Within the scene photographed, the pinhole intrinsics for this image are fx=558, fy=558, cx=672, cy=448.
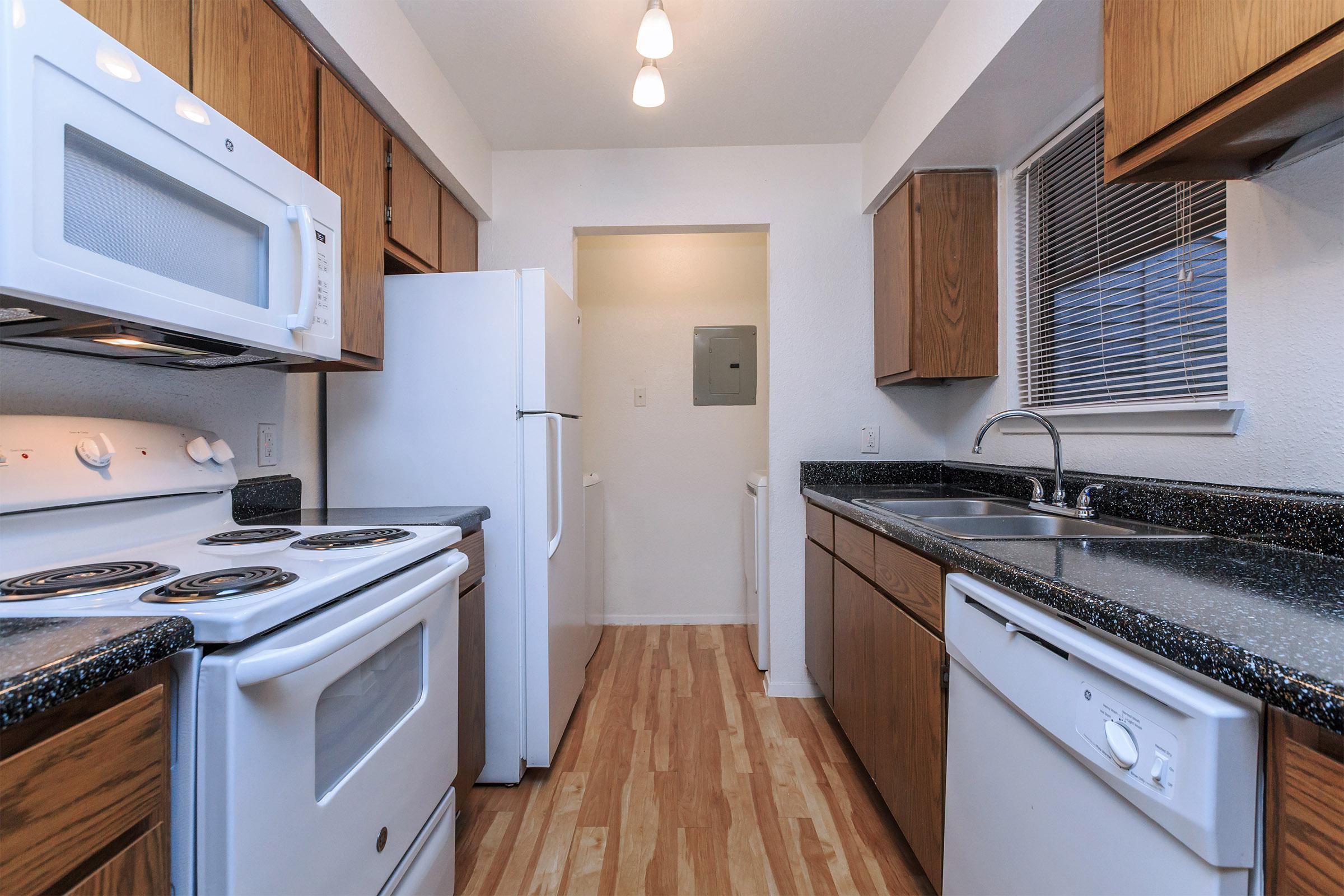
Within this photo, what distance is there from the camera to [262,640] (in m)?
0.71

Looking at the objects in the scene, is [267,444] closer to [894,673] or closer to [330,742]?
[330,742]

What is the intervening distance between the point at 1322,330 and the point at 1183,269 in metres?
0.37

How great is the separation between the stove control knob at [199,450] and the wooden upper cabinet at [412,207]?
781mm

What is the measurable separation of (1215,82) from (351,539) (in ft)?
5.42

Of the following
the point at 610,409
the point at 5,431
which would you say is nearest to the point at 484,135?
the point at 610,409

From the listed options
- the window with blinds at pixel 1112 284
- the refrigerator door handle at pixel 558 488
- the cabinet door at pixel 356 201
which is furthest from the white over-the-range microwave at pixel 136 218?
the window with blinds at pixel 1112 284

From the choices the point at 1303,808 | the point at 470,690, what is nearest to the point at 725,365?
the point at 470,690

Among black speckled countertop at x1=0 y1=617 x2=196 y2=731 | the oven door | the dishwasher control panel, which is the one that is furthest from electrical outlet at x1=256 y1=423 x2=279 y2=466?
the dishwasher control panel

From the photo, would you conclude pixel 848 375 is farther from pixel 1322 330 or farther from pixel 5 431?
pixel 5 431

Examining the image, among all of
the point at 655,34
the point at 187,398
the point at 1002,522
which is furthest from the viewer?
the point at 1002,522

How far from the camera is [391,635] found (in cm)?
96

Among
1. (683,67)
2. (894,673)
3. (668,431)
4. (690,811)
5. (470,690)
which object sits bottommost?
(690,811)

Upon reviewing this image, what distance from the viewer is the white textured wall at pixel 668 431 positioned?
329cm

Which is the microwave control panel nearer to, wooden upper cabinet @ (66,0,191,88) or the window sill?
wooden upper cabinet @ (66,0,191,88)
